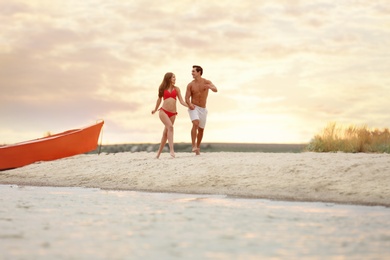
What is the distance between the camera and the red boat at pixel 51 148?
779 inches

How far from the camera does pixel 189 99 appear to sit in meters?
16.6

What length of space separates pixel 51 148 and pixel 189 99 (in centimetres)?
589

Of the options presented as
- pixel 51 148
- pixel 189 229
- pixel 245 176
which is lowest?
pixel 189 229

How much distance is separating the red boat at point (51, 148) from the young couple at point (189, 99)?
16.1 feet

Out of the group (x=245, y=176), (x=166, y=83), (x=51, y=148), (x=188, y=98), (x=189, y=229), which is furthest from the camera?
(x=51, y=148)

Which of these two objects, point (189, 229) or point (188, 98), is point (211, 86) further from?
point (189, 229)

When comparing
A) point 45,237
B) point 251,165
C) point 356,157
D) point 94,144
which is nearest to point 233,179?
point 251,165

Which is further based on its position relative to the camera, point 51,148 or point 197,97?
point 51,148

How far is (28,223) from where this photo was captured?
27.7ft

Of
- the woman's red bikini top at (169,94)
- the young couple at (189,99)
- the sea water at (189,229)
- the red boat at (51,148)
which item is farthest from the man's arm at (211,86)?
the red boat at (51,148)

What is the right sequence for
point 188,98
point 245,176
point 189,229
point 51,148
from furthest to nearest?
point 51,148
point 188,98
point 245,176
point 189,229

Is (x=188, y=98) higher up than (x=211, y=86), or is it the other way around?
(x=211, y=86)

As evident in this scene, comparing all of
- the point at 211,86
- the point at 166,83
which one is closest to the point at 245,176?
the point at 211,86

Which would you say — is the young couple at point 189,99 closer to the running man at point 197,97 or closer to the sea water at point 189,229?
the running man at point 197,97
